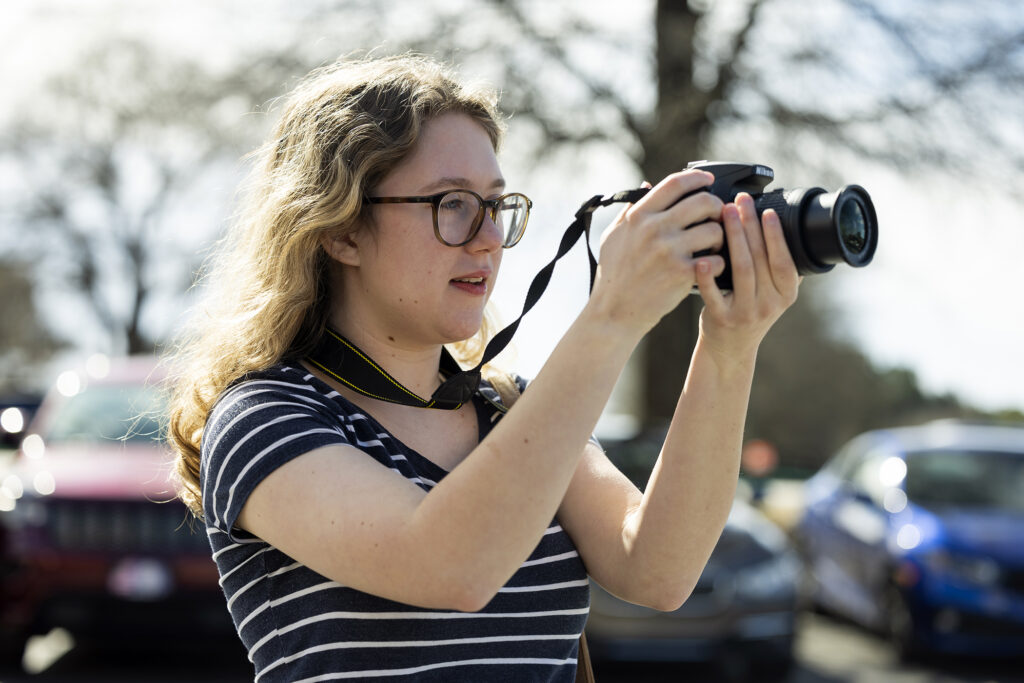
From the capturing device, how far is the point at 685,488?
66.2 inches

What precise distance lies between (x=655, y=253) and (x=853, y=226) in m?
0.33

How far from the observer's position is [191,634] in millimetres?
5648

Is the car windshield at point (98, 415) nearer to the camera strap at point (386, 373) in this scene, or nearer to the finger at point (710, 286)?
the camera strap at point (386, 373)

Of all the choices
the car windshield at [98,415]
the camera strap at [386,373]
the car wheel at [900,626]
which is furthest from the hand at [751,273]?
the car wheel at [900,626]

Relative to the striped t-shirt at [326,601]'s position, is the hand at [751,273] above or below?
above

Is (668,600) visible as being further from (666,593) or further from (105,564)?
(105,564)

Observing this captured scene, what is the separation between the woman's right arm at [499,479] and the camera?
1.29m

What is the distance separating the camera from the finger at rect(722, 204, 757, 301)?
4.57 ft

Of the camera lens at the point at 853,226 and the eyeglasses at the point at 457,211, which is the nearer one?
the camera lens at the point at 853,226

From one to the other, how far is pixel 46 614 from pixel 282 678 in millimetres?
4684

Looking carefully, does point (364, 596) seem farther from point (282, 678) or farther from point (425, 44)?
point (425, 44)

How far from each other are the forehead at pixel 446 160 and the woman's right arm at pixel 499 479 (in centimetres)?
36

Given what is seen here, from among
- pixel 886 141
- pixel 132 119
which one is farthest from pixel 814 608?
pixel 132 119

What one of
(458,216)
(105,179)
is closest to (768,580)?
(458,216)
